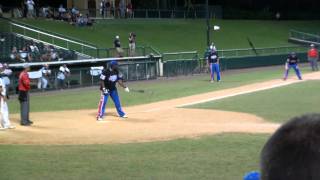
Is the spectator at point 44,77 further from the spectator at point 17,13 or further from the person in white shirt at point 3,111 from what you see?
the spectator at point 17,13

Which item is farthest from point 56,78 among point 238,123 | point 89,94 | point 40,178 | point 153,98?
point 40,178

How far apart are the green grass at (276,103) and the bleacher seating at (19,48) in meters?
13.4

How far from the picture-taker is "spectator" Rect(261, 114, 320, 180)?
1.58m

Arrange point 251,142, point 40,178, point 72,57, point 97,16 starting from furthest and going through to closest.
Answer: point 97,16 < point 72,57 < point 251,142 < point 40,178

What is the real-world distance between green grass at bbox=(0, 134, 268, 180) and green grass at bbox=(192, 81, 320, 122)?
16.2 ft

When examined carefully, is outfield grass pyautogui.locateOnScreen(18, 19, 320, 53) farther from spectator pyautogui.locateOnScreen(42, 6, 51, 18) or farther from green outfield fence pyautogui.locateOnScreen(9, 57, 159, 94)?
green outfield fence pyautogui.locateOnScreen(9, 57, 159, 94)

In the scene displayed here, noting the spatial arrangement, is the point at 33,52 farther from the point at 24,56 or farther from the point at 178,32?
→ the point at 178,32

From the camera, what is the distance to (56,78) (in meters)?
30.4

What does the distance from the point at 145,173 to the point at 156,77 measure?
2791 cm

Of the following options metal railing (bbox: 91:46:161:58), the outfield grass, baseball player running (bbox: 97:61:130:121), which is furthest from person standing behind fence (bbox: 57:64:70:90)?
baseball player running (bbox: 97:61:130:121)

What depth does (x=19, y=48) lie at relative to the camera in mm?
35125

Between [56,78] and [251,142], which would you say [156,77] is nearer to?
[56,78]

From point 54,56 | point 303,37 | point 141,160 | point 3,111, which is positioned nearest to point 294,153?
point 141,160

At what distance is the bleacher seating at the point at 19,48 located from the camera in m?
31.9
